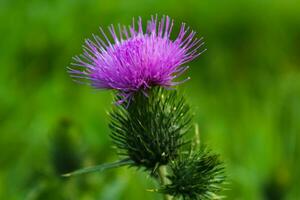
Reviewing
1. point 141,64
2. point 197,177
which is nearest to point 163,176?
point 197,177

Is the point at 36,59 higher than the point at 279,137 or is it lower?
higher

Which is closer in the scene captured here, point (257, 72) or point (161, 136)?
point (161, 136)

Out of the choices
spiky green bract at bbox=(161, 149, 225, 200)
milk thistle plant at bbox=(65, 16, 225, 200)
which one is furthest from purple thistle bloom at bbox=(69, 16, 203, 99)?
spiky green bract at bbox=(161, 149, 225, 200)

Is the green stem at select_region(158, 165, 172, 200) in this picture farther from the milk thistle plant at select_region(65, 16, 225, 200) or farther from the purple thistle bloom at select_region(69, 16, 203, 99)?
the purple thistle bloom at select_region(69, 16, 203, 99)

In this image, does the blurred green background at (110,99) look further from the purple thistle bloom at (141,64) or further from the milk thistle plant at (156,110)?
the purple thistle bloom at (141,64)

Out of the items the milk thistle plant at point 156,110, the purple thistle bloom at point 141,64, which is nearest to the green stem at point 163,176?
the milk thistle plant at point 156,110

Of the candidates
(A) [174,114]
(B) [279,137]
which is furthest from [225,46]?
(A) [174,114]

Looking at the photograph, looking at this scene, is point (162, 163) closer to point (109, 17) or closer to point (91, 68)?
point (91, 68)

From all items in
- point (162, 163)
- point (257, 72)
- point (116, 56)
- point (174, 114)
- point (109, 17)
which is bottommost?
point (162, 163)
